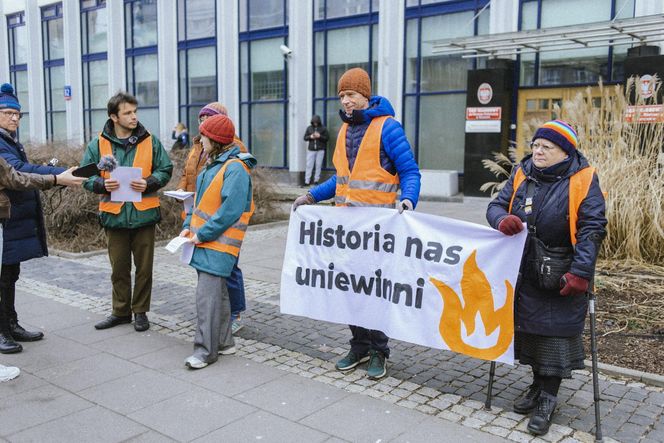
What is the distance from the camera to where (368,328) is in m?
4.66

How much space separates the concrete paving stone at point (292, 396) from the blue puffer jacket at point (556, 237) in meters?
1.34

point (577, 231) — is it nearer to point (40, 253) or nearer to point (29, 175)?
point (29, 175)

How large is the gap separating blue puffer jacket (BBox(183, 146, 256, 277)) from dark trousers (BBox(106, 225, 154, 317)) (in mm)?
1087

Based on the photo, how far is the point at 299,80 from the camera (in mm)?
19812

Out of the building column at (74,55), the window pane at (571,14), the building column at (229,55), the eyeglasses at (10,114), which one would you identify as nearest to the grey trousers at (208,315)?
the eyeglasses at (10,114)

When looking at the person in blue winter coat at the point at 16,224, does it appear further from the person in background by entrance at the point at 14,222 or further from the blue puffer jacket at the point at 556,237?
the blue puffer jacket at the point at 556,237

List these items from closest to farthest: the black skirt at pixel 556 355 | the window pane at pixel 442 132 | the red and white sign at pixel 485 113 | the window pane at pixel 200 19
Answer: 1. the black skirt at pixel 556 355
2. the red and white sign at pixel 485 113
3. the window pane at pixel 442 132
4. the window pane at pixel 200 19

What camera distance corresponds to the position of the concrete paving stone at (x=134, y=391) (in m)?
4.21

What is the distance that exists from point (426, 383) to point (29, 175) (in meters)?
3.29

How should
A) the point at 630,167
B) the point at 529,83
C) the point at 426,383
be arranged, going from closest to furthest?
1. the point at 426,383
2. the point at 630,167
3. the point at 529,83

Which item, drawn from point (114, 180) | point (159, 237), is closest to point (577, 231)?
point (114, 180)

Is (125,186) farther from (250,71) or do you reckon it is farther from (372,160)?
(250,71)

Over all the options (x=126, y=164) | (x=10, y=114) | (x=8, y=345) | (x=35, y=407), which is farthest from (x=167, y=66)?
(x=35, y=407)

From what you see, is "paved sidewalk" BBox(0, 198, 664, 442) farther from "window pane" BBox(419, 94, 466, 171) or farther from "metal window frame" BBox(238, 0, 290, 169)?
"metal window frame" BBox(238, 0, 290, 169)
